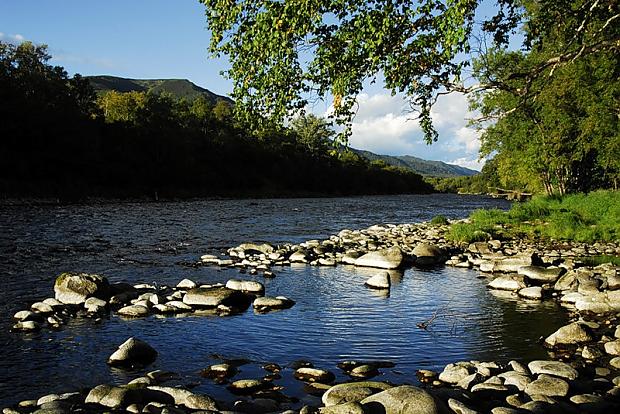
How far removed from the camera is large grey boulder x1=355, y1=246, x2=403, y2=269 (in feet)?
58.6

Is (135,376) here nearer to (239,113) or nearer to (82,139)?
(239,113)

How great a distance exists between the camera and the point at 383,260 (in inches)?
715

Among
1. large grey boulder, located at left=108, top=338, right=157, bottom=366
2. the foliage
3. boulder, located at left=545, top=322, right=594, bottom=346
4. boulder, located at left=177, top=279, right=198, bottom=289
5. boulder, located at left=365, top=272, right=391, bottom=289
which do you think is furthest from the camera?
the foliage

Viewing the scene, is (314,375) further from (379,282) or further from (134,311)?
(379,282)

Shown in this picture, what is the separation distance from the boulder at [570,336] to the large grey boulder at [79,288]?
31.2ft

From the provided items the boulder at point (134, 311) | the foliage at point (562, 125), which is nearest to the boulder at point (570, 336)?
the boulder at point (134, 311)

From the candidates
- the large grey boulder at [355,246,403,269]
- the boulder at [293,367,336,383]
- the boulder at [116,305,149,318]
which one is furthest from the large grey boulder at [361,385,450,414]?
the large grey boulder at [355,246,403,269]

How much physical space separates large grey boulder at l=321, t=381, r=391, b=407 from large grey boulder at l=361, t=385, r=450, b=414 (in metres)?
0.30

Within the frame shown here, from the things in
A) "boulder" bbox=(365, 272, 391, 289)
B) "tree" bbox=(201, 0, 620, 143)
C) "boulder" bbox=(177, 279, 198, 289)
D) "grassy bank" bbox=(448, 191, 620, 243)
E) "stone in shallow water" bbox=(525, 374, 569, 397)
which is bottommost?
"boulder" bbox=(177, 279, 198, 289)

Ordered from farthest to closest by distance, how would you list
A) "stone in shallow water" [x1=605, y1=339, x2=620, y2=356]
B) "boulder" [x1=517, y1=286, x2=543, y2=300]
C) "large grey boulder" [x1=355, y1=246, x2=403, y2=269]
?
"large grey boulder" [x1=355, y1=246, x2=403, y2=269], "boulder" [x1=517, y1=286, x2=543, y2=300], "stone in shallow water" [x1=605, y1=339, x2=620, y2=356]

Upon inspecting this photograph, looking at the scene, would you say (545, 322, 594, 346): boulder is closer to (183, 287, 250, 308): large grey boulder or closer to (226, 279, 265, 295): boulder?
(183, 287, 250, 308): large grey boulder

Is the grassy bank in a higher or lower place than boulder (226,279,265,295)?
higher

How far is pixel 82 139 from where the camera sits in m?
72.8

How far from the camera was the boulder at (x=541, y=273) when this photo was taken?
14.5 metres
